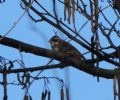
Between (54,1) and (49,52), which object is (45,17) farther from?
(49,52)

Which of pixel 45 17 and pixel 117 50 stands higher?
pixel 45 17

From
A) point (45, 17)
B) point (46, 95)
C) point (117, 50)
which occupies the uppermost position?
point (45, 17)

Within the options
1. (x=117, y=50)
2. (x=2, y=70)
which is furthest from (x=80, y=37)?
(x=2, y=70)

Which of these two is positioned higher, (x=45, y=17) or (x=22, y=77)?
(x=45, y=17)

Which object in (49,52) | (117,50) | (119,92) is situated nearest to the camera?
(119,92)

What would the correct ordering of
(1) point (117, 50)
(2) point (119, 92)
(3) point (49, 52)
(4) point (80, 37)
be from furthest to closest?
(3) point (49, 52)
(1) point (117, 50)
(4) point (80, 37)
(2) point (119, 92)

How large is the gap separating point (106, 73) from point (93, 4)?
0.59 metres

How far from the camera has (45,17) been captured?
2775mm

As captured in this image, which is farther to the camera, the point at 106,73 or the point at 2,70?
the point at 106,73

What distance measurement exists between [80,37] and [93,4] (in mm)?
250

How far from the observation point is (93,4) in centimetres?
285

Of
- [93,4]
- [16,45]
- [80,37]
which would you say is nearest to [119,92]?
[80,37]

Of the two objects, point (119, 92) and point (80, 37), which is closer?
point (119, 92)

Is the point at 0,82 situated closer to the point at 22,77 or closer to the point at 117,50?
the point at 22,77
